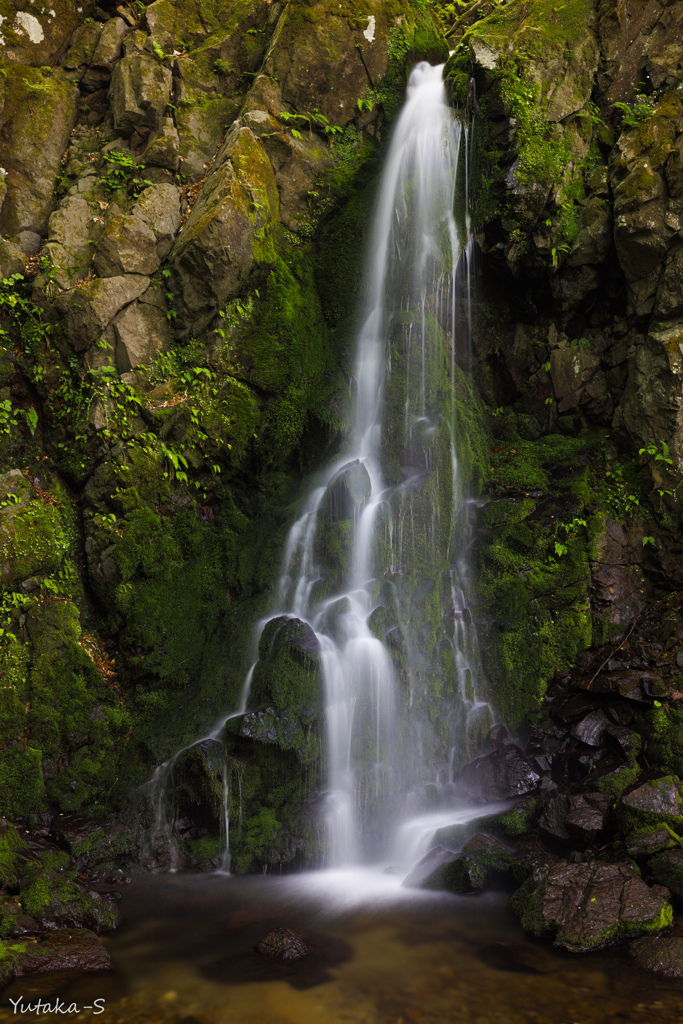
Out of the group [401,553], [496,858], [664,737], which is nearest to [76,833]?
[496,858]

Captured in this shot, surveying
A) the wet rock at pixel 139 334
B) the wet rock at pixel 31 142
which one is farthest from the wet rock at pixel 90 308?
the wet rock at pixel 31 142

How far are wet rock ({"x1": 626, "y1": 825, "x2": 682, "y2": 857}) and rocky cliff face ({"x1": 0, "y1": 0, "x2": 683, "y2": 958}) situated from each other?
939 millimetres

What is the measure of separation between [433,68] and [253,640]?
1044cm

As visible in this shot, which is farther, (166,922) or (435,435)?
(435,435)

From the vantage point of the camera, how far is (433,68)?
427 inches

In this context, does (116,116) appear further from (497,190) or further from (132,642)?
(132,642)

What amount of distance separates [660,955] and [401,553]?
462cm

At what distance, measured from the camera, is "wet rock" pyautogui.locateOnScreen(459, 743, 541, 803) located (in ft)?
21.0

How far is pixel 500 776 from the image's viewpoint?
6.56 meters

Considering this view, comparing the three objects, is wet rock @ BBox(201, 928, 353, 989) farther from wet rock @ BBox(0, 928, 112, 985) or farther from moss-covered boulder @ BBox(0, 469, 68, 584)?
moss-covered boulder @ BBox(0, 469, 68, 584)

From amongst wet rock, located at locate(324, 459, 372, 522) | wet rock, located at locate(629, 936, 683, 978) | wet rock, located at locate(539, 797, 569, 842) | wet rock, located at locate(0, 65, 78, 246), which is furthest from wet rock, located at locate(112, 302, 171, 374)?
wet rock, located at locate(629, 936, 683, 978)

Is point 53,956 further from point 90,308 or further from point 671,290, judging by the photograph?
point 671,290

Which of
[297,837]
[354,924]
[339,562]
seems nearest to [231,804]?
[297,837]

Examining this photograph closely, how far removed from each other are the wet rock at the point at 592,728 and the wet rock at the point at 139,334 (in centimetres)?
712
